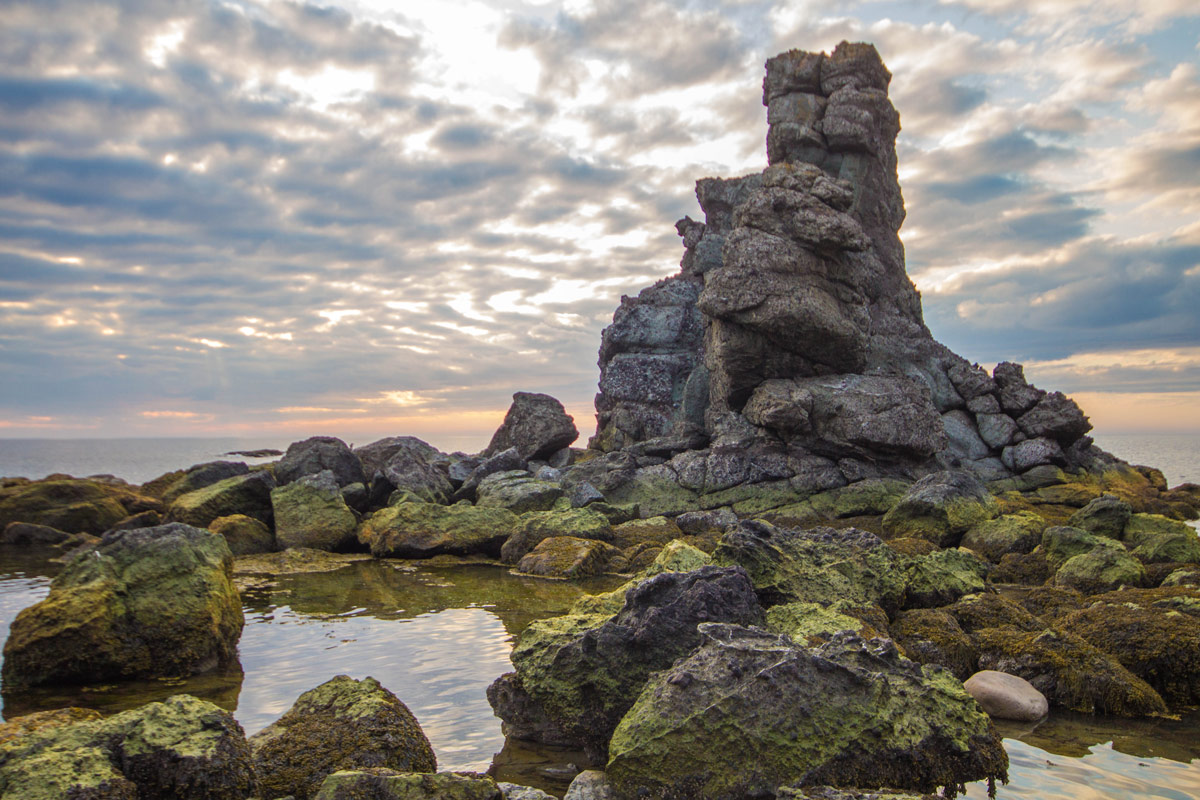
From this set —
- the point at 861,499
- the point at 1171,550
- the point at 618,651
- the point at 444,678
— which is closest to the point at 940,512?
the point at 861,499

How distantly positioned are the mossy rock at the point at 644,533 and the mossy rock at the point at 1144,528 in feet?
42.3

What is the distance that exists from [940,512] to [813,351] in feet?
38.1

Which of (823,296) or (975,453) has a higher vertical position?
(823,296)

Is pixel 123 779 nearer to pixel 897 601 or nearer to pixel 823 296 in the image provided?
pixel 897 601

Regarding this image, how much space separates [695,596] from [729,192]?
46.4 meters

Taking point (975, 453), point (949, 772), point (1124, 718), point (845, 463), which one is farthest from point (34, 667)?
point (975, 453)


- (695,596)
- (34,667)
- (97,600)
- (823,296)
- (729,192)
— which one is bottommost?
(34,667)

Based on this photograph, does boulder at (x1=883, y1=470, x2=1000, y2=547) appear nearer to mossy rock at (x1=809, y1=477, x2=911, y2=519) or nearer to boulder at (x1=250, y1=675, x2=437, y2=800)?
mossy rock at (x1=809, y1=477, x2=911, y2=519)

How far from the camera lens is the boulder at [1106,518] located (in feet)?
74.2

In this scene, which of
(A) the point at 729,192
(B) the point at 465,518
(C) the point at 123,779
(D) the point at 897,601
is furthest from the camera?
(A) the point at 729,192

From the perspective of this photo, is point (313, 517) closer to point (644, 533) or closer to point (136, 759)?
point (644, 533)

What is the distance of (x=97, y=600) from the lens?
503 inches

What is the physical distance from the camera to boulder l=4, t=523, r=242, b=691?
12.1 m

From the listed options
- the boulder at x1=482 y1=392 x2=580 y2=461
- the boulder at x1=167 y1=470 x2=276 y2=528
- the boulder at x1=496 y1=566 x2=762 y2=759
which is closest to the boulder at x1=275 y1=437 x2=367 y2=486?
the boulder at x1=167 y1=470 x2=276 y2=528
